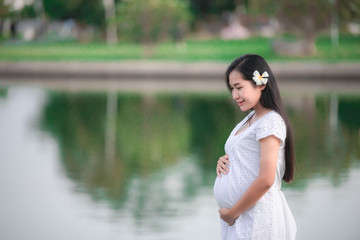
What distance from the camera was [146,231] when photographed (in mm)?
5406

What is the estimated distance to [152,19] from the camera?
3148 centimetres

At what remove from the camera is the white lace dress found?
253cm

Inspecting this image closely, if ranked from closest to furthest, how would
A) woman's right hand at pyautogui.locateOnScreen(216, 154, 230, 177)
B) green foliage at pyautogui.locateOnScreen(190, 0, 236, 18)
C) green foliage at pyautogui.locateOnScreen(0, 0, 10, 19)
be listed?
woman's right hand at pyautogui.locateOnScreen(216, 154, 230, 177)
green foliage at pyautogui.locateOnScreen(0, 0, 10, 19)
green foliage at pyautogui.locateOnScreen(190, 0, 236, 18)

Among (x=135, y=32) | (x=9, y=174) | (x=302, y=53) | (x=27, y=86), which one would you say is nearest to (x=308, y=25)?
(x=302, y=53)

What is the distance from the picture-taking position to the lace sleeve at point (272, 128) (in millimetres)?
2436

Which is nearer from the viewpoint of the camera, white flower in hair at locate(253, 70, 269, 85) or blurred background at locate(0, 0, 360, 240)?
white flower in hair at locate(253, 70, 269, 85)

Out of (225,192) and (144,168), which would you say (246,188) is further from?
(144,168)

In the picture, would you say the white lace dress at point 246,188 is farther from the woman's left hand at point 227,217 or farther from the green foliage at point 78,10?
the green foliage at point 78,10

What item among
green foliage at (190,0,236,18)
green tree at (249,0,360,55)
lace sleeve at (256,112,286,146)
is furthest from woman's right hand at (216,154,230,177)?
green foliage at (190,0,236,18)

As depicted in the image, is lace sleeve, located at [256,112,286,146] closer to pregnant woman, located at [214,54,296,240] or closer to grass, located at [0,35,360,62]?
pregnant woman, located at [214,54,296,240]

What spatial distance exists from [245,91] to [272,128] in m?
0.20

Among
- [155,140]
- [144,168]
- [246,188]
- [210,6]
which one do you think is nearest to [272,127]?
[246,188]

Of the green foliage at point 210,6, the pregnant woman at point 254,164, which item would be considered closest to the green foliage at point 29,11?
the green foliage at point 210,6

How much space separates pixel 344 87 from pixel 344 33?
20.0 m
